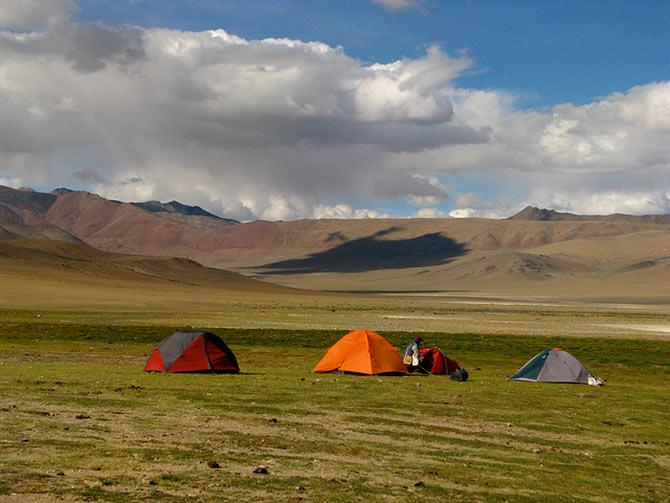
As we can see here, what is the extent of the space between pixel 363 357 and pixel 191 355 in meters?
5.66

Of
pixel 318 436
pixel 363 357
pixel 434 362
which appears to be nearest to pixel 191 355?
pixel 363 357

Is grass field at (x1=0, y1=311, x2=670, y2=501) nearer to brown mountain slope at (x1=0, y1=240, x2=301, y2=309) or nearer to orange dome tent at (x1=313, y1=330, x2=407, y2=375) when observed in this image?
orange dome tent at (x1=313, y1=330, x2=407, y2=375)

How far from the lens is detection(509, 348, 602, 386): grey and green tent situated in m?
26.8

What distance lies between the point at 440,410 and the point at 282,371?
10.2m

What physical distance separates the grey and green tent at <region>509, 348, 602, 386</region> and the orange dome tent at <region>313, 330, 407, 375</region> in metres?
4.29

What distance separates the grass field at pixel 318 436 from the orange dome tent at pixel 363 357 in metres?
0.84

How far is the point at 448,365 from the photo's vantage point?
29.3 m

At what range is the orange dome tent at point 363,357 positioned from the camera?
27.4m

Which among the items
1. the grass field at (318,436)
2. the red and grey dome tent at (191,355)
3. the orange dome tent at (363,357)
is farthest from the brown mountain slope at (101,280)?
the grass field at (318,436)

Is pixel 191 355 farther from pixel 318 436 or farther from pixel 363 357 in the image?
pixel 318 436

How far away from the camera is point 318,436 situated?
15.5 m

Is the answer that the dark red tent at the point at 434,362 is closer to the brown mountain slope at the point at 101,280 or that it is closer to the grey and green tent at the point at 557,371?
the grey and green tent at the point at 557,371

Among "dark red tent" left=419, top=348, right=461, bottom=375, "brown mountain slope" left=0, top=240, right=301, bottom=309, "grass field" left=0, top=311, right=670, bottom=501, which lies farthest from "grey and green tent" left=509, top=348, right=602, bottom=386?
"brown mountain slope" left=0, top=240, right=301, bottom=309

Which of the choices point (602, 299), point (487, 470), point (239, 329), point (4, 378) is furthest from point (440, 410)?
point (602, 299)
